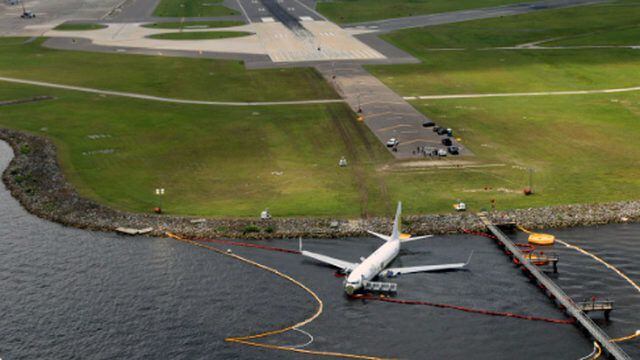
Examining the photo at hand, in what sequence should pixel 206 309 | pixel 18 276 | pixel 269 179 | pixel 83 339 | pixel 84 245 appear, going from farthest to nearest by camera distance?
1. pixel 269 179
2. pixel 84 245
3. pixel 18 276
4. pixel 206 309
5. pixel 83 339

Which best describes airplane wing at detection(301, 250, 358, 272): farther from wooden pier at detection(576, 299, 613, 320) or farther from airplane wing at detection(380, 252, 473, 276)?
wooden pier at detection(576, 299, 613, 320)

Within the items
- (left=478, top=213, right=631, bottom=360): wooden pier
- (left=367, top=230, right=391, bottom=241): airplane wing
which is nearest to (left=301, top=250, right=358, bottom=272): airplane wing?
(left=367, top=230, right=391, bottom=241): airplane wing

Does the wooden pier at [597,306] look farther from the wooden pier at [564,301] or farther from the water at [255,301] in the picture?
the water at [255,301]

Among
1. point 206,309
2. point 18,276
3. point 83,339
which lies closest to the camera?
point 83,339

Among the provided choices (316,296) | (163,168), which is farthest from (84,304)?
(163,168)

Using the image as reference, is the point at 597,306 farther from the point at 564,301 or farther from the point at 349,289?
the point at 349,289

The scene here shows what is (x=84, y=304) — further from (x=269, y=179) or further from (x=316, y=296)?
(x=269, y=179)

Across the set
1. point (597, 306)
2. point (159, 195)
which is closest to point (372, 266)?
point (597, 306)
